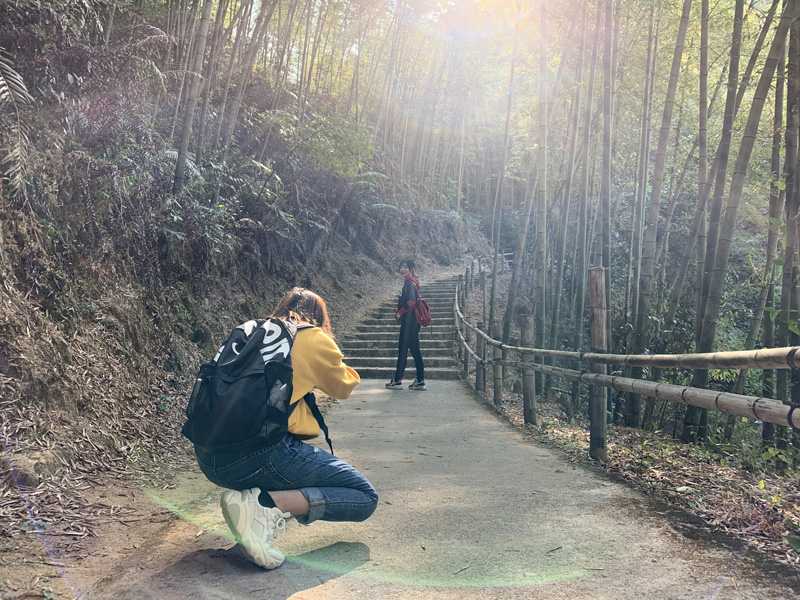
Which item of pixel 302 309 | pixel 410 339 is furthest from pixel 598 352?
pixel 410 339

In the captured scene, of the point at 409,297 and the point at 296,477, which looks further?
the point at 409,297

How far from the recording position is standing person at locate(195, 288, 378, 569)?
220 centimetres

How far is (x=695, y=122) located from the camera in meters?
12.2

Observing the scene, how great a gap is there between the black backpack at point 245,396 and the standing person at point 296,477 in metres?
0.07

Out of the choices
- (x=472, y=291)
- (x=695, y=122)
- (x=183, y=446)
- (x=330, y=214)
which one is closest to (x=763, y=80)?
(x=183, y=446)

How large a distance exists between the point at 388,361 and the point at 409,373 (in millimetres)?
886

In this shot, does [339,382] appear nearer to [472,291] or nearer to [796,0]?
[796,0]

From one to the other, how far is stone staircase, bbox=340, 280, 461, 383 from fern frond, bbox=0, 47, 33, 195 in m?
5.92

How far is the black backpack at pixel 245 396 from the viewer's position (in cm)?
214

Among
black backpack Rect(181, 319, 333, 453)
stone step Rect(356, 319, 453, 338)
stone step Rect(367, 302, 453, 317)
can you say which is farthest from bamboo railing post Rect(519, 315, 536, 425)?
stone step Rect(367, 302, 453, 317)

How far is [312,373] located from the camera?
233 cm

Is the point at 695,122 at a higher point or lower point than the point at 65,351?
higher

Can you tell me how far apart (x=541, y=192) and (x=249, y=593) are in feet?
18.5

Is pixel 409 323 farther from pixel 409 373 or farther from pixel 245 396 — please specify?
pixel 245 396
